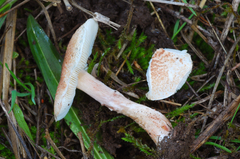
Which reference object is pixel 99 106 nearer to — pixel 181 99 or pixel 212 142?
pixel 181 99

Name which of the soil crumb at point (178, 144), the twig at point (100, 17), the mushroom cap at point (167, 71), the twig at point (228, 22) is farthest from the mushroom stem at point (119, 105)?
the twig at point (228, 22)

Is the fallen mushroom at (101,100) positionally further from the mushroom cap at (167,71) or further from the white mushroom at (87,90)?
the mushroom cap at (167,71)

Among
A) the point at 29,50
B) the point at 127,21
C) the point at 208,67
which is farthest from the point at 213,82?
the point at 29,50

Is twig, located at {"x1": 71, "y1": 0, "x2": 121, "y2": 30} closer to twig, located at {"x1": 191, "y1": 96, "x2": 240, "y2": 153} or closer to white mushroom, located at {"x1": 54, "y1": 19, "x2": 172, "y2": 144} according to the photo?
white mushroom, located at {"x1": 54, "y1": 19, "x2": 172, "y2": 144}

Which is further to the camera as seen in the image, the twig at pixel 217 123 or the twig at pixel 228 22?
the twig at pixel 228 22

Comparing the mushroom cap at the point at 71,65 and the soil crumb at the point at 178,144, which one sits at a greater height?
the mushroom cap at the point at 71,65

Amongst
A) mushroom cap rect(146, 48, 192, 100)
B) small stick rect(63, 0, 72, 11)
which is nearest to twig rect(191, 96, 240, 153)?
mushroom cap rect(146, 48, 192, 100)
